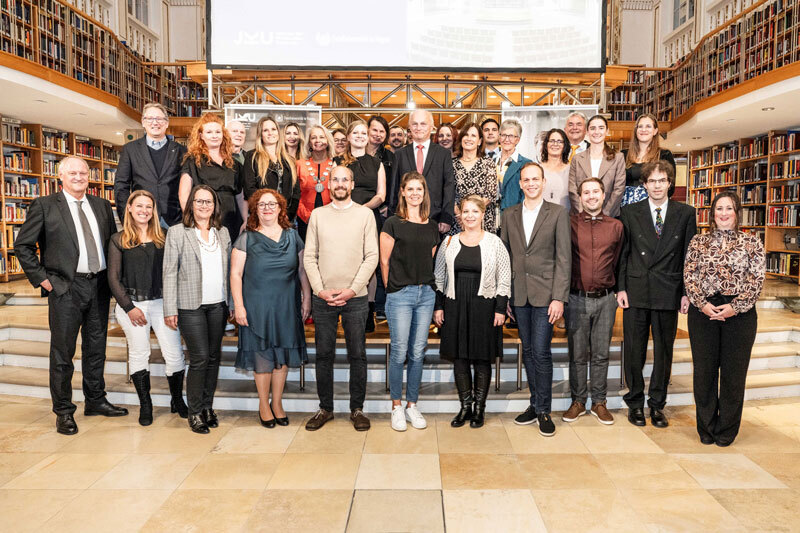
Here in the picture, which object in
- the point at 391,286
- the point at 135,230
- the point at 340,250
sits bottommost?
the point at 391,286

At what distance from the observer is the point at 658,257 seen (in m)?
3.31

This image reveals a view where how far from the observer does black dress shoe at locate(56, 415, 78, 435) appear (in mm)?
3361

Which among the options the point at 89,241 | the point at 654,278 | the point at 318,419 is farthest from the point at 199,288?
the point at 654,278

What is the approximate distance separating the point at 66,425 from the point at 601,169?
3.77 metres

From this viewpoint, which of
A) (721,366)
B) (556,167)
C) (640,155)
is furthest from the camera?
(556,167)

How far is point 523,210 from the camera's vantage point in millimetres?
3396

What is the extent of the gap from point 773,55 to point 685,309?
23.7 ft

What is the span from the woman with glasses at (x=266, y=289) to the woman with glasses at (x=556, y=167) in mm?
1841

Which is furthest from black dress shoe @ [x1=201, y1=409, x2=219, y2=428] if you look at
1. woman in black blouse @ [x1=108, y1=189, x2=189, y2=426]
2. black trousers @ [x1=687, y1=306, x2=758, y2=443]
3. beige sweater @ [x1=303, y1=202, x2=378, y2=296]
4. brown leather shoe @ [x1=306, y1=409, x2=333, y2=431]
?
black trousers @ [x1=687, y1=306, x2=758, y2=443]

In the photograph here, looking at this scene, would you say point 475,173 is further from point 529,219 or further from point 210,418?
point 210,418

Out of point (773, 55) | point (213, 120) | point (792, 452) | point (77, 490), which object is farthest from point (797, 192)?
point (77, 490)

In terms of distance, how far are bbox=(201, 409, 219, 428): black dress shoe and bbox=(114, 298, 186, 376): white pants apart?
32 centimetres

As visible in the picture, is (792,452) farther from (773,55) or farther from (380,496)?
(773,55)

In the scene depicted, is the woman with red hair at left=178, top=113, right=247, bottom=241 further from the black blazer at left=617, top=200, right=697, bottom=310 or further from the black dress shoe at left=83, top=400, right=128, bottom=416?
the black blazer at left=617, top=200, right=697, bottom=310
